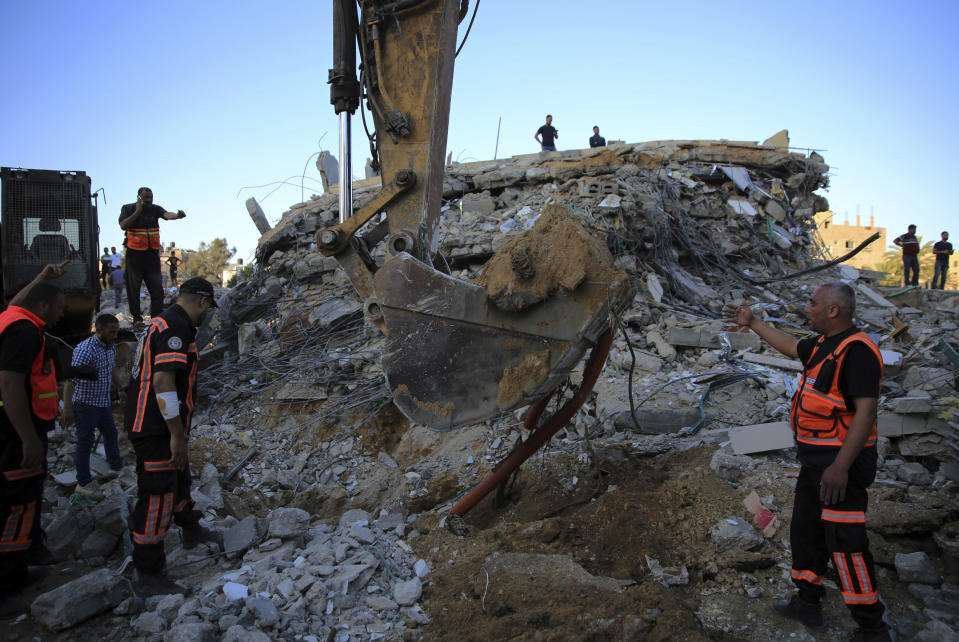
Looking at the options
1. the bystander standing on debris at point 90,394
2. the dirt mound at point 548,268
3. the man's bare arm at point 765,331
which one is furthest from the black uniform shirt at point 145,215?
the man's bare arm at point 765,331

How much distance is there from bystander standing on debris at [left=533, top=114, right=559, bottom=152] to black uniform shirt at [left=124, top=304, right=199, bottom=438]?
30.0ft

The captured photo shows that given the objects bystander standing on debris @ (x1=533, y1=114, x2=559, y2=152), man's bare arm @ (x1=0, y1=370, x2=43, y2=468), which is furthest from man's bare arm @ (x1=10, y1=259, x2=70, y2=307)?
bystander standing on debris @ (x1=533, y1=114, x2=559, y2=152)

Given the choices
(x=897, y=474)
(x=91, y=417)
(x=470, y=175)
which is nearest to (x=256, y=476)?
(x=91, y=417)

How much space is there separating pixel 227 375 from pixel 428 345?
5.07 metres

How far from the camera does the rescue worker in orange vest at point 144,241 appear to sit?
21.2 feet

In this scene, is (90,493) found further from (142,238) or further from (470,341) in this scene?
(142,238)

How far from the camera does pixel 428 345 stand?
106 inches

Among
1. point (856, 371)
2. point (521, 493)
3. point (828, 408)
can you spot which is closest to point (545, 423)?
point (521, 493)

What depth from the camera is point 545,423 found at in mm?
3379

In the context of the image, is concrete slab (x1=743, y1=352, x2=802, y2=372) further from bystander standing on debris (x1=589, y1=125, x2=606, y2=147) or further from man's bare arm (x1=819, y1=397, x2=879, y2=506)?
bystander standing on debris (x1=589, y1=125, x2=606, y2=147)

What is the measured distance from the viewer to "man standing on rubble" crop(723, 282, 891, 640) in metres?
2.41

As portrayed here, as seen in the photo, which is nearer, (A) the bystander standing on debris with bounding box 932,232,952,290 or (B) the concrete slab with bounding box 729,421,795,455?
(B) the concrete slab with bounding box 729,421,795,455

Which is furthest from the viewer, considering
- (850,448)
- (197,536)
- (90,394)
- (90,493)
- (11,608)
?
(90,394)

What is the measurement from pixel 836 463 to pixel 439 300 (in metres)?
1.78
